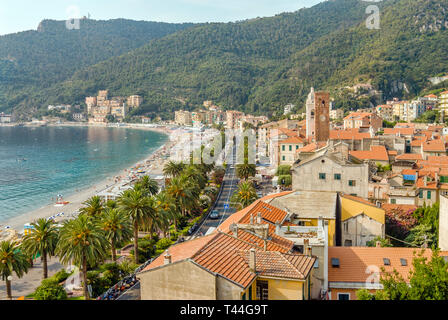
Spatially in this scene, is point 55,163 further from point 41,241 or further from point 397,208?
point 397,208

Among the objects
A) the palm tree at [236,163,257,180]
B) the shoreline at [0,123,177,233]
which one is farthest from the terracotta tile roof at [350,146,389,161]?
the shoreline at [0,123,177,233]

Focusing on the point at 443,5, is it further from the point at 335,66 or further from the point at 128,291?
the point at 128,291

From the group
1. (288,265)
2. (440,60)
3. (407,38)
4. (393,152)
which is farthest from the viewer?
(407,38)

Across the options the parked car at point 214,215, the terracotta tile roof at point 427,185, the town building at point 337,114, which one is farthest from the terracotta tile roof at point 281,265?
the town building at point 337,114

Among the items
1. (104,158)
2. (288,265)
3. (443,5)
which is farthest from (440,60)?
(288,265)

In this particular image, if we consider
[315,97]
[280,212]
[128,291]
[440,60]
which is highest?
[440,60]

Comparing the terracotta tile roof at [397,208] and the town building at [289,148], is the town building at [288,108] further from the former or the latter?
the terracotta tile roof at [397,208]

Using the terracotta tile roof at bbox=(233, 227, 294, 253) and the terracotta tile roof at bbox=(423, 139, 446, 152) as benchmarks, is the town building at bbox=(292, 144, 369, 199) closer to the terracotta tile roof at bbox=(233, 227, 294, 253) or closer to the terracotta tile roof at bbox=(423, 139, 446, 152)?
the terracotta tile roof at bbox=(233, 227, 294, 253)
